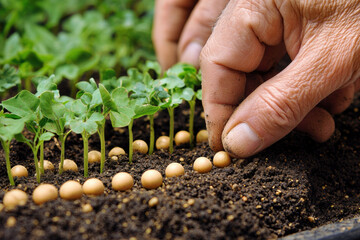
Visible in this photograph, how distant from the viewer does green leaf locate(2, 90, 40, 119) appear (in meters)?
1.14

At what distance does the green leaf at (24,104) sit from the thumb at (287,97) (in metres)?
0.63

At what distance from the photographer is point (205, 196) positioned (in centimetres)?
111

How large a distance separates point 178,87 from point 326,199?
2.15ft

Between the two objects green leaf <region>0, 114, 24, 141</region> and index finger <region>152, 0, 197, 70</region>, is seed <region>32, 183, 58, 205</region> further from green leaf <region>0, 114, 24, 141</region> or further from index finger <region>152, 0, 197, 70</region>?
index finger <region>152, 0, 197, 70</region>

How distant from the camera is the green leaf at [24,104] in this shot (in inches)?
44.8

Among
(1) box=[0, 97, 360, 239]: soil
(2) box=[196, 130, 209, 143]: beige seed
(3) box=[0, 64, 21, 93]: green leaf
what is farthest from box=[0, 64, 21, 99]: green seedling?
(2) box=[196, 130, 209, 143]: beige seed

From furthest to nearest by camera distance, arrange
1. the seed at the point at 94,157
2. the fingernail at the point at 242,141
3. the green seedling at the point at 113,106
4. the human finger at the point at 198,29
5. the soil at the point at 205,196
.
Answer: the human finger at the point at 198,29
the seed at the point at 94,157
the fingernail at the point at 242,141
the green seedling at the point at 113,106
the soil at the point at 205,196

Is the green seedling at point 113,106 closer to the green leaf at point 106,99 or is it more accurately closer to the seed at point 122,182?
the green leaf at point 106,99

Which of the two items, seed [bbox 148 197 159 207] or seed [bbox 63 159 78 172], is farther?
seed [bbox 63 159 78 172]

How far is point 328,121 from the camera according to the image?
151 centimetres

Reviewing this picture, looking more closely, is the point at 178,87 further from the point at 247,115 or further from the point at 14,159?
the point at 14,159

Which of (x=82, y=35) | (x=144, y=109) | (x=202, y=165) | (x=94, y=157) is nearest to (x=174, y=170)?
(x=202, y=165)

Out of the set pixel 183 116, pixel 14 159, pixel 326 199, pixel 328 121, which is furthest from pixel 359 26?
pixel 14 159

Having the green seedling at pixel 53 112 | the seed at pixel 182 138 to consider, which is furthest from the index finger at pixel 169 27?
the green seedling at pixel 53 112
